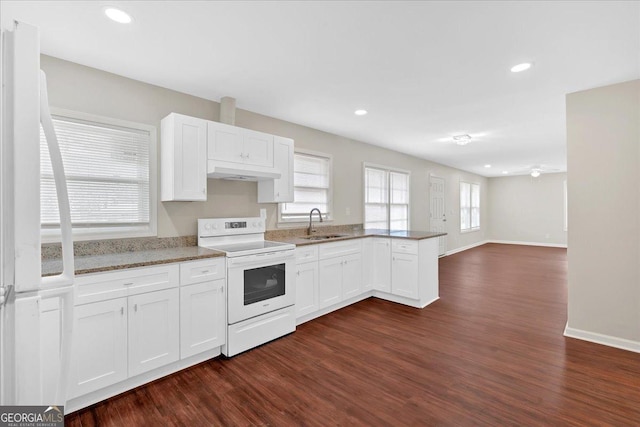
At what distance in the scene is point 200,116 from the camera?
3.23m

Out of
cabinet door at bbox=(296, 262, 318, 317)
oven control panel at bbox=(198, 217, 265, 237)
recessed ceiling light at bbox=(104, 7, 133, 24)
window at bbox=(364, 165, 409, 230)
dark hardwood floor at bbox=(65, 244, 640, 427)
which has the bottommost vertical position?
dark hardwood floor at bbox=(65, 244, 640, 427)

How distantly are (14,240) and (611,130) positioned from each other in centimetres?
413

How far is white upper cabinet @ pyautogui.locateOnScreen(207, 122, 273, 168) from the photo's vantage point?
2939 millimetres

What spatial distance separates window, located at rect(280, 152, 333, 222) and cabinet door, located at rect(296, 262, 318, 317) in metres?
0.89

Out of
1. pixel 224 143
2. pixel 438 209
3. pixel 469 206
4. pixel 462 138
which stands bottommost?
pixel 438 209

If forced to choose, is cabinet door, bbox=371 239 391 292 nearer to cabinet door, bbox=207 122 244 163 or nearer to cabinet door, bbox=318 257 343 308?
cabinet door, bbox=318 257 343 308

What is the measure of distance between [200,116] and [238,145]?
57 cm

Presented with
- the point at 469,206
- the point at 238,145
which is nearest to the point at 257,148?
the point at 238,145

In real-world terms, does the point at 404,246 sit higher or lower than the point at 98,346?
higher

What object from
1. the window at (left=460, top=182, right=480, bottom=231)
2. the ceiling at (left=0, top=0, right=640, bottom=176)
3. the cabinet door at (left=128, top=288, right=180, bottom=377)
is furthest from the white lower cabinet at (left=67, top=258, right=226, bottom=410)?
the window at (left=460, top=182, right=480, bottom=231)

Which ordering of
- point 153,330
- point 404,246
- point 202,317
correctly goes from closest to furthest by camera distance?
point 153,330 < point 202,317 < point 404,246

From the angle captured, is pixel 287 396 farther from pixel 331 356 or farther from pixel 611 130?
pixel 611 130

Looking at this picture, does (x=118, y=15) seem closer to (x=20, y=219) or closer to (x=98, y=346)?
(x=20, y=219)

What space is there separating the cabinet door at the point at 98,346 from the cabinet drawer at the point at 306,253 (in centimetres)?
166
